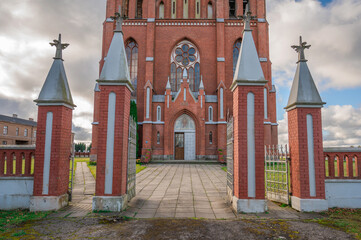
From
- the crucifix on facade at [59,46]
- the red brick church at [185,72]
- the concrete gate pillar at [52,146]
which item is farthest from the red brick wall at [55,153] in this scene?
the red brick church at [185,72]

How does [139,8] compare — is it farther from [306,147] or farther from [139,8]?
[306,147]

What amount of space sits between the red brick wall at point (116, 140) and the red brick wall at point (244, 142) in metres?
2.98

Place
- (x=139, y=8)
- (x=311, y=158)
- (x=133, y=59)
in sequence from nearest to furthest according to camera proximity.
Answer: (x=311, y=158) → (x=133, y=59) → (x=139, y=8)

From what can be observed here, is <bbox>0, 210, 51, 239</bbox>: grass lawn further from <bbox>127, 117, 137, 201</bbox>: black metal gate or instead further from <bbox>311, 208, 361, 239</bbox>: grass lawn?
<bbox>311, 208, 361, 239</bbox>: grass lawn

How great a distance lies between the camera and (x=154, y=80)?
2578 cm

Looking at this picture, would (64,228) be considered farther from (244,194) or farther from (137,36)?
(137,36)

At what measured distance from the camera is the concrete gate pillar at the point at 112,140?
20.6ft

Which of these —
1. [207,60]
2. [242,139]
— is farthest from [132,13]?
[242,139]

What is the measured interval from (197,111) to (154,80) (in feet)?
19.7

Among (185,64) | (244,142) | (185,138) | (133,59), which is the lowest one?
(244,142)

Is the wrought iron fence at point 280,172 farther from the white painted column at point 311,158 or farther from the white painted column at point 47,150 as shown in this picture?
the white painted column at point 47,150

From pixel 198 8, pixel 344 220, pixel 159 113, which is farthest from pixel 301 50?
pixel 198 8

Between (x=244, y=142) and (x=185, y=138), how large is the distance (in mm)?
17424

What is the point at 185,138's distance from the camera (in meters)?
23.8
